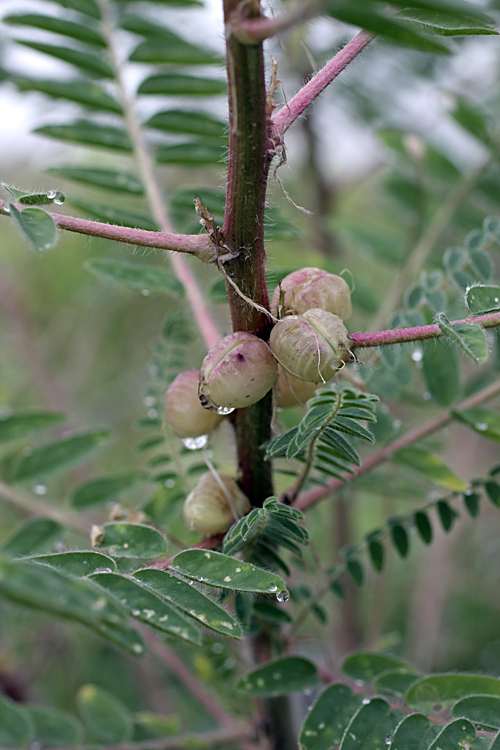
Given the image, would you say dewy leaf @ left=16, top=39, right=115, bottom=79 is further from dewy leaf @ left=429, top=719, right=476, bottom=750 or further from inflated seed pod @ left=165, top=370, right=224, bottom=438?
dewy leaf @ left=429, top=719, right=476, bottom=750

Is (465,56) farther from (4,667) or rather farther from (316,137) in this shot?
(4,667)

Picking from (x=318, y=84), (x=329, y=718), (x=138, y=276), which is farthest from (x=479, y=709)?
(x=138, y=276)

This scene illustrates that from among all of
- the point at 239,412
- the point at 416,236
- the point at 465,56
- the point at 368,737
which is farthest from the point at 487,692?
the point at 465,56

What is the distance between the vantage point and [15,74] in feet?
4.25

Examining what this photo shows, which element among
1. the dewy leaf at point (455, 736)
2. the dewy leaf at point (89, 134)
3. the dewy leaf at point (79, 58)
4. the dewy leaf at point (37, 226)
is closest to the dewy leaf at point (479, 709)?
the dewy leaf at point (455, 736)

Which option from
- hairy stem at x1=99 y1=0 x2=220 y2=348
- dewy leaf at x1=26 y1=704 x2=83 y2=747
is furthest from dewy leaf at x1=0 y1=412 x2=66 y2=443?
dewy leaf at x1=26 y1=704 x2=83 y2=747

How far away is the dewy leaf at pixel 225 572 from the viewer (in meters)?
0.60

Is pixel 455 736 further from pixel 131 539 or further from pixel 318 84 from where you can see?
pixel 318 84

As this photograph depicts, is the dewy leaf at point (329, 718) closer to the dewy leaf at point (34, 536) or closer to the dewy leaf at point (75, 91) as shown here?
the dewy leaf at point (34, 536)

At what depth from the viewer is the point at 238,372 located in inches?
24.3

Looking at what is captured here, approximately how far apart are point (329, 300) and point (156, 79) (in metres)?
0.81

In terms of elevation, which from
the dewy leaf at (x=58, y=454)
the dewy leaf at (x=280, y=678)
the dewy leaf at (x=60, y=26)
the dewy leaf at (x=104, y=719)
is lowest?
the dewy leaf at (x=104, y=719)

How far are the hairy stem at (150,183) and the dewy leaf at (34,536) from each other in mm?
399

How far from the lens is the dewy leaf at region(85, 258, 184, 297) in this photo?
1032 mm
